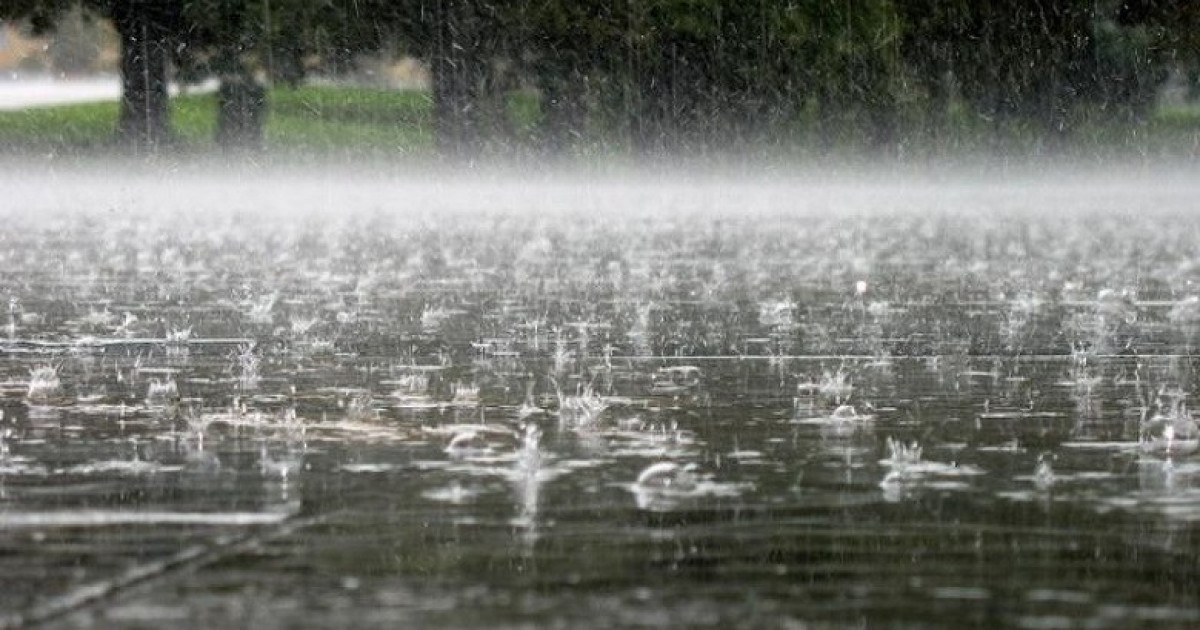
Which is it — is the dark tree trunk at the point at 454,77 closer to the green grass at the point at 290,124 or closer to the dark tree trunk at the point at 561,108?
the dark tree trunk at the point at 561,108

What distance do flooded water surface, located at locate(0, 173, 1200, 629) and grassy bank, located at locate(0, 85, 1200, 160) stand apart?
3218 centimetres

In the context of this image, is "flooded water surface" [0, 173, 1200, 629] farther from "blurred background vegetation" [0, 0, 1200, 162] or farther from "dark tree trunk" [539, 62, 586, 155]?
"dark tree trunk" [539, 62, 586, 155]

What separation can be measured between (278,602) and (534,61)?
1746 inches

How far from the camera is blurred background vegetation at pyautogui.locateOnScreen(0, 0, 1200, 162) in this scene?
1847 inches

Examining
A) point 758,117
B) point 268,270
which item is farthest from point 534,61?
point 268,270

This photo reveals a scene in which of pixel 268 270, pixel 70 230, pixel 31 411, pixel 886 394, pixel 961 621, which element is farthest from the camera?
pixel 70 230

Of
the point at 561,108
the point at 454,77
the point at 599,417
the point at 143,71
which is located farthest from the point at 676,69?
the point at 599,417

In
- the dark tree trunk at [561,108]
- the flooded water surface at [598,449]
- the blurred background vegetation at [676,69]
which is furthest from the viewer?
the dark tree trunk at [561,108]

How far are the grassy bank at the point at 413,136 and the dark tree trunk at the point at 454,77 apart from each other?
78 cm

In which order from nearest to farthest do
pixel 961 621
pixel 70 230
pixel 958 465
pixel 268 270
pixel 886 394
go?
pixel 961 621 → pixel 958 465 → pixel 886 394 → pixel 268 270 → pixel 70 230

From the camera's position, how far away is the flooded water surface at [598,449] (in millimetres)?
4785

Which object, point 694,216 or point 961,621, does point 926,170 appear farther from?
point 961,621

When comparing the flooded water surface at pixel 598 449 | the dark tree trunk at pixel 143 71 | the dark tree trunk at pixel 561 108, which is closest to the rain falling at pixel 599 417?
the flooded water surface at pixel 598 449

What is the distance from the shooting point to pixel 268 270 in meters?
18.4
